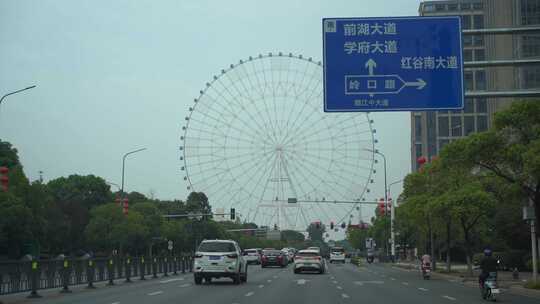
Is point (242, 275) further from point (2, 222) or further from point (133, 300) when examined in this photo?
point (2, 222)

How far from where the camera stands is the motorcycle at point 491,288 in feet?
83.8

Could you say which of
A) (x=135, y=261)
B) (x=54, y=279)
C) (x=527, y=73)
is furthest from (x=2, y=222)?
(x=527, y=73)

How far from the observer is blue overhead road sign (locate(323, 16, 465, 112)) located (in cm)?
2605

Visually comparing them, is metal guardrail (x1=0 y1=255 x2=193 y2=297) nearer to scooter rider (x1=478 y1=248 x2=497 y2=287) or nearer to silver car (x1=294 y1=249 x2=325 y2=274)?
silver car (x1=294 y1=249 x2=325 y2=274)

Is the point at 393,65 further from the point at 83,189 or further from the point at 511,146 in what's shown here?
the point at 83,189

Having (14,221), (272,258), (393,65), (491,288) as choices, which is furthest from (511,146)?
(14,221)

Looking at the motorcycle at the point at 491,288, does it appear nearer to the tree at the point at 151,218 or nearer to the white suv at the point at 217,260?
the white suv at the point at 217,260

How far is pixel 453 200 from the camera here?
44375 mm

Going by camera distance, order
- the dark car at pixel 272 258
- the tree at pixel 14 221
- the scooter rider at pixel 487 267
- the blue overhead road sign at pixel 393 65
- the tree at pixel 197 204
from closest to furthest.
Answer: the blue overhead road sign at pixel 393 65 → the scooter rider at pixel 487 267 → the dark car at pixel 272 258 → the tree at pixel 14 221 → the tree at pixel 197 204

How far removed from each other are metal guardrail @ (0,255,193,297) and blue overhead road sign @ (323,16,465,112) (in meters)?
13.9

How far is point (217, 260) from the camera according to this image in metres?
35.0

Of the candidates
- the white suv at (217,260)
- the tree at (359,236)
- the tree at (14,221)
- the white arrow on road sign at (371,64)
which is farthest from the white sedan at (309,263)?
the tree at (359,236)

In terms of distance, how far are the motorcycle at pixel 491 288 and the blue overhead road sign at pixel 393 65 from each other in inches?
252

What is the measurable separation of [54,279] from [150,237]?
64.1m
